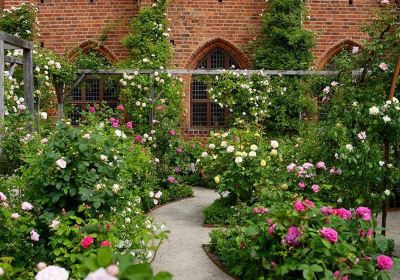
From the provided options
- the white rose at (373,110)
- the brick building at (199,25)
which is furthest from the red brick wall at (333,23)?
the white rose at (373,110)

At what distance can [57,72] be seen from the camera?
11617 millimetres

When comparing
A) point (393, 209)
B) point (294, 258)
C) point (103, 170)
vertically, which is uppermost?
point (103, 170)

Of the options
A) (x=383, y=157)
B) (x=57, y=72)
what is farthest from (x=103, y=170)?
(x=57, y=72)

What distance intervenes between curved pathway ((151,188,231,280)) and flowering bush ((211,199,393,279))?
1129mm

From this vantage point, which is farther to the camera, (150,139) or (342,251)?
(150,139)

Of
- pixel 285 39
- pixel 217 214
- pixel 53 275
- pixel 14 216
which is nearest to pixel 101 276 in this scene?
pixel 53 275

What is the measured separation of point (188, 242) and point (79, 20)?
8.99 m

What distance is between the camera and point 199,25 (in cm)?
1326

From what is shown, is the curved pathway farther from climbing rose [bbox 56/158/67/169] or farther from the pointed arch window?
the pointed arch window

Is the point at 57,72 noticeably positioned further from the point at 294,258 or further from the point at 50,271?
the point at 50,271

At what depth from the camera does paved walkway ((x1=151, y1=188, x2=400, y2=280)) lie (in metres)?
5.04

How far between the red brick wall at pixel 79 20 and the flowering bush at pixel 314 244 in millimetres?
10345

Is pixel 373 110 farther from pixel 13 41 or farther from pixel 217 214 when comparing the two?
pixel 13 41

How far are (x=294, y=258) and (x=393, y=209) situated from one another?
17.7 feet
